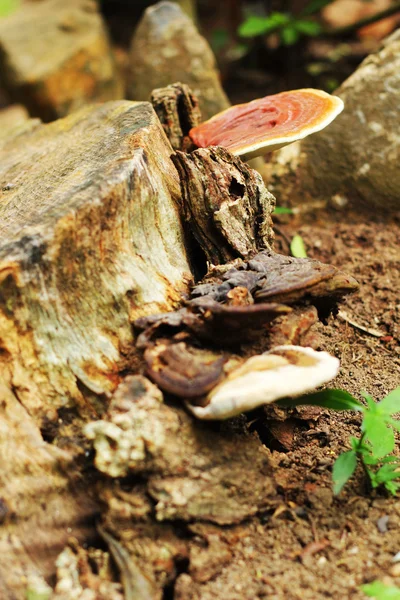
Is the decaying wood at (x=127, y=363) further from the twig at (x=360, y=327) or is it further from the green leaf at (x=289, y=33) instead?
the green leaf at (x=289, y=33)

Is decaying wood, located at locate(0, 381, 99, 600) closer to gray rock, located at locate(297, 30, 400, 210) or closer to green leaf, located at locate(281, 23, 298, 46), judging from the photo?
gray rock, located at locate(297, 30, 400, 210)

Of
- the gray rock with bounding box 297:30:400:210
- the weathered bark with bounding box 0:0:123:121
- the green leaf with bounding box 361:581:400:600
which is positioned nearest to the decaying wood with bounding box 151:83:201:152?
the gray rock with bounding box 297:30:400:210

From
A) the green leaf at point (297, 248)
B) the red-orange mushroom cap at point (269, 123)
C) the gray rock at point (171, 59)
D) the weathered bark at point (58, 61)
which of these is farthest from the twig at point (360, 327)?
the weathered bark at point (58, 61)

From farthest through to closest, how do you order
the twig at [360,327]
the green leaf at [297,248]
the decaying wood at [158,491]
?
the green leaf at [297,248], the twig at [360,327], the decaying wood at [158,491]

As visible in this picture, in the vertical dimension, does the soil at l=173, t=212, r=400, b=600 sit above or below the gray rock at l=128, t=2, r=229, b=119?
below

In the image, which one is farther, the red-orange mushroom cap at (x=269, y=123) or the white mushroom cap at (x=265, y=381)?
the red-orange mushroom cap at (x=269, y=123)

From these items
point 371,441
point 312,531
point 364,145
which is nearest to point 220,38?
point 364,145

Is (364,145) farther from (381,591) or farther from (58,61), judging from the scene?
(58,61)
